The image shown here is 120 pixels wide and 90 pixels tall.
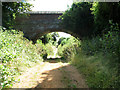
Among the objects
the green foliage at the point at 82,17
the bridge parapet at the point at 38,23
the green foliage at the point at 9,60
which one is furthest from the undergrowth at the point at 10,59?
the bridge parapet at the point at 38,23

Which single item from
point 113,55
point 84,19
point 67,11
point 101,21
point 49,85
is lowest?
point 49,85

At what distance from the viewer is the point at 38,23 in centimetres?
1422

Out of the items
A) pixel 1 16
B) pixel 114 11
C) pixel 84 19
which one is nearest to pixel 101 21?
pixel 114 11

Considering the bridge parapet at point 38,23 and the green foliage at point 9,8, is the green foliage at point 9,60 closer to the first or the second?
the green foliage at point 9,8

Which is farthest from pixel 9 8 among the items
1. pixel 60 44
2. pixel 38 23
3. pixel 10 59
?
pixel 60 44

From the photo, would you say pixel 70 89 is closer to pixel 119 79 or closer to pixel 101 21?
pixel 119 79

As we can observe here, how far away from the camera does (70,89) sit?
3.39 meters

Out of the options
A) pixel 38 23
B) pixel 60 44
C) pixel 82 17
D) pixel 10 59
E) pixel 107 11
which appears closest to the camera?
pixel 10 59

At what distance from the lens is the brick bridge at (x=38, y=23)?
46.2ft

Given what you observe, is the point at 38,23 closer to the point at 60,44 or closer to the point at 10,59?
the point at 10,59

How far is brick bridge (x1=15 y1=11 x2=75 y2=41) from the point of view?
14.1m

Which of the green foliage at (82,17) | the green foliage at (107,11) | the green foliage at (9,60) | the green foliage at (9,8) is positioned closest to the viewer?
the green foliage at (9,60)

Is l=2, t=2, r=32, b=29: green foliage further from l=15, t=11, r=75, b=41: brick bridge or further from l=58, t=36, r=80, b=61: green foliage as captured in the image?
l=58, t=36, r=80, b=61: green foliage

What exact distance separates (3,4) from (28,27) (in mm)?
4594
